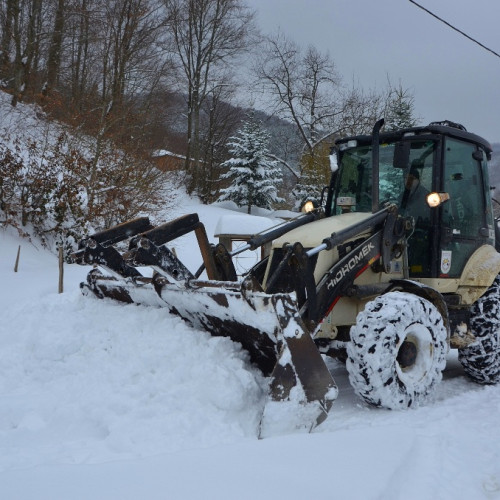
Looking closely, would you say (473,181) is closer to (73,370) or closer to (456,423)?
(456,423)

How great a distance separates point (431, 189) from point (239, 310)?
90.0 inches

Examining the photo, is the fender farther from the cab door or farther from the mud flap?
the mud flap

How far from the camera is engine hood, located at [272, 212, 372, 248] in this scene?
4.54m

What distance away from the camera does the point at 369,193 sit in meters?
5.28

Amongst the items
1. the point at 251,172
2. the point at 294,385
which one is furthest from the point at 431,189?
the point at 251,172

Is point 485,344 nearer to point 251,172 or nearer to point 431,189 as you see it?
point 431,189

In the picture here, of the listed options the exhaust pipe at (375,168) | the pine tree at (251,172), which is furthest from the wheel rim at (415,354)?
the pine tree at (251,172)

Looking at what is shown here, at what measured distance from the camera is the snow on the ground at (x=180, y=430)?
2531 mm

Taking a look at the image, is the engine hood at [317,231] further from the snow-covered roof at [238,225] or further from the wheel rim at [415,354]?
the snow-covered roof at [238,225]

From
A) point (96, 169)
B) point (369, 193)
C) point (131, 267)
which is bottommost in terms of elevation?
point (131, 267)

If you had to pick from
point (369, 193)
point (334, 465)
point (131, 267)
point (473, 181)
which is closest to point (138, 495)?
point (334, 465)

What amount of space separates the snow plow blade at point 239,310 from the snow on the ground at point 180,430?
0.54 ft

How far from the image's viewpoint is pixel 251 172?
28.8m

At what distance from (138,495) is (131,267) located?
3044mm
